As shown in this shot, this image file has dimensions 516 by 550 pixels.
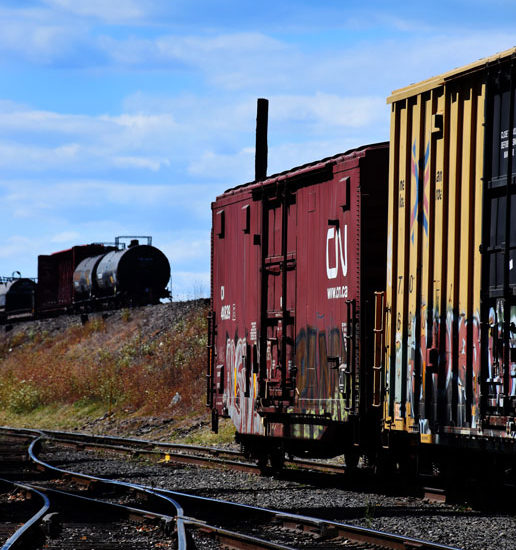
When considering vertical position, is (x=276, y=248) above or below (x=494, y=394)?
above

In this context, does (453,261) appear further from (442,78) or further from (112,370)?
(112,370)

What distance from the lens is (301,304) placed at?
13.9 metres

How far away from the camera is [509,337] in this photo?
30.7ft

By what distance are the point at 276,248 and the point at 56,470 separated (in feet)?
17.5

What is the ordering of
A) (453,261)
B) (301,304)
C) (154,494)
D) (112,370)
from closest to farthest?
1. (453,261)
2. (154,494)
3. (301,304)
4. (112,370)

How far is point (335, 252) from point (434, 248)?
2.46 metres

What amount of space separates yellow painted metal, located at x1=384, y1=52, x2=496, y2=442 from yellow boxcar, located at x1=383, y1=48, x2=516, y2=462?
0.01m

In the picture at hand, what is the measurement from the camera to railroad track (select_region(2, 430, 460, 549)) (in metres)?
9.21

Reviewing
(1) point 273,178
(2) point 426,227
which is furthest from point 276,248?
(2) point 426,227

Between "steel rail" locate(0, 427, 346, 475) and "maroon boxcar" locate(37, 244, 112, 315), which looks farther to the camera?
"maroon boxcar" locate(37, 244, 112, 315)

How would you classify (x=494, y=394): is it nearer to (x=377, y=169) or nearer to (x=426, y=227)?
(x=426, y=227)

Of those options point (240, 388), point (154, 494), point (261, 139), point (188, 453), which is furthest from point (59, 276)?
point (154, 494)

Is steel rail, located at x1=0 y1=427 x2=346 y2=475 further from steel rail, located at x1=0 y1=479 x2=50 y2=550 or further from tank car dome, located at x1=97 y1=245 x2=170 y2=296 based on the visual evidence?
tank car dome, located at x1=97 y1=245 x2=170 y2=296

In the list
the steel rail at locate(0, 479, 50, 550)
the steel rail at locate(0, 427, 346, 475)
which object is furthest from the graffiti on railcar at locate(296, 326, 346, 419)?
the steel rail at locate(0, 479, 50, 550)
